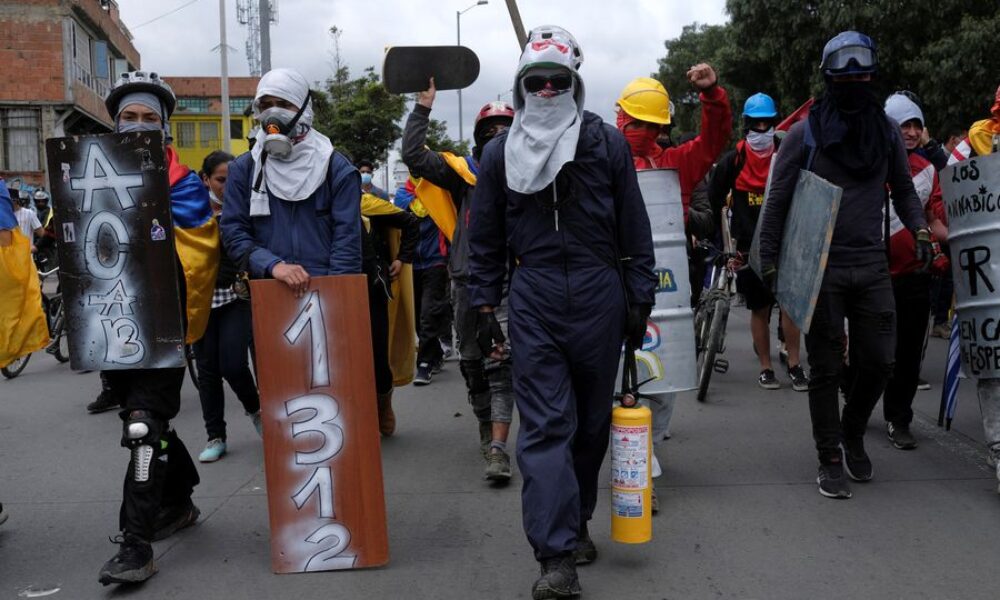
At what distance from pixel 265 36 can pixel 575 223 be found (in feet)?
56.5

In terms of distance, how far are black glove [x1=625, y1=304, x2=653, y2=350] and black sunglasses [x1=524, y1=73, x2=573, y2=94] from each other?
879mm

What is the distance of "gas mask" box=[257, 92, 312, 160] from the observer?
4.27m

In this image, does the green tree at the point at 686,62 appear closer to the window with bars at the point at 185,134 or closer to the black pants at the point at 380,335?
the window with bars at the point at 185,134

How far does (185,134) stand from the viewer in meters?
65.5

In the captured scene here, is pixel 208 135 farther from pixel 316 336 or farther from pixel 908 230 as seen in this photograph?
pixel 316 336

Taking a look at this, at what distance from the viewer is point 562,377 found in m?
3.80

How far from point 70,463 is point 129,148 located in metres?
2.88

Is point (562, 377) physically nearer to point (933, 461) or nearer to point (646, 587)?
point (646, 587)

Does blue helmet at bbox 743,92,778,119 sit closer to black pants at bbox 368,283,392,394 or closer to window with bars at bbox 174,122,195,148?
black pants at bbox 368,283,392,394

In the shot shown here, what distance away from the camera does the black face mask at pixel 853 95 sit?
4816mm

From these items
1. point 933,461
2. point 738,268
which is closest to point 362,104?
point 738,268

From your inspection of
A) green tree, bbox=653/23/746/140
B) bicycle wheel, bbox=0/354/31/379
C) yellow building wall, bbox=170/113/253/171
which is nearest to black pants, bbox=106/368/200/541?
bicycle wheel, bbox=0/354/31/379

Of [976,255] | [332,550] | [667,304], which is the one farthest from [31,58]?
[976,255]

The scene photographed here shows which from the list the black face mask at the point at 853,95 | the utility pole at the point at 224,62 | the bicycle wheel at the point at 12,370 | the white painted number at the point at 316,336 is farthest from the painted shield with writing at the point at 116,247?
the utility pole at the point at 224,62
